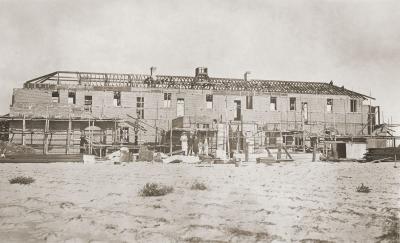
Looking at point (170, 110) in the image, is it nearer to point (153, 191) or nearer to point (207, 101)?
point (207, 101)

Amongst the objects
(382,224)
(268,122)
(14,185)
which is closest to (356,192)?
(382,224)

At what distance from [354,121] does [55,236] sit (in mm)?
40766

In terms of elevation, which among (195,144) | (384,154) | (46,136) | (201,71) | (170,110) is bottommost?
(384,154)

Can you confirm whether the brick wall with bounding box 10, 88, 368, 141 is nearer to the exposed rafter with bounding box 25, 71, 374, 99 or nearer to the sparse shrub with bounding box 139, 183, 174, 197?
the exposed rafter with bounding box 25, 71, 374, 99

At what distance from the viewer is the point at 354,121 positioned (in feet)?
140

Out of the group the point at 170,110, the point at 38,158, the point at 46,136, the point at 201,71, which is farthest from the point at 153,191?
the point at 201,71

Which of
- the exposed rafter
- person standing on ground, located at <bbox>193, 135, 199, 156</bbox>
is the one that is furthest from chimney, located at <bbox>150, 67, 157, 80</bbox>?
person standing on ground, located at <bbox>193, 135, 199, 156</bbox>

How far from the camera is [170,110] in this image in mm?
39094

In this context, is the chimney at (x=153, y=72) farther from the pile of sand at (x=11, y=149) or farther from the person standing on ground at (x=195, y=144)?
the pile of sand at (x=11, y=149)

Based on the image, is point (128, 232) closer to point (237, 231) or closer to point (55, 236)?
point (55, 236)

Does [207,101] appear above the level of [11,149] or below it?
above

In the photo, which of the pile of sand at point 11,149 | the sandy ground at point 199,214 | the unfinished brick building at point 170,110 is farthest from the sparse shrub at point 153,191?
the unfinished brick building at point 170,110

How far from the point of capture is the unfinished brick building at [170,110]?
3322 centimetres

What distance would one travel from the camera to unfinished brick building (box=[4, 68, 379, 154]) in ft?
109
